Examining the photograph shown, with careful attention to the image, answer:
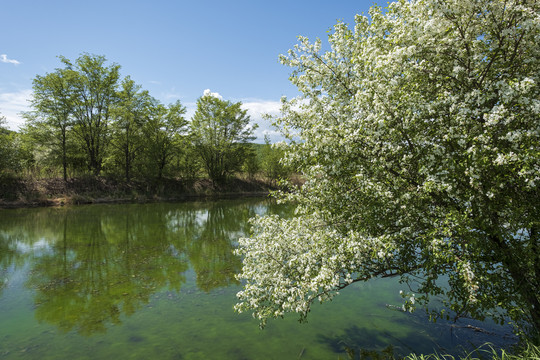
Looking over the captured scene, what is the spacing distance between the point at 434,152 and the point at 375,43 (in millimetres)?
3127

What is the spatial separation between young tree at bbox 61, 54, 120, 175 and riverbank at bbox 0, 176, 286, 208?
3.90m

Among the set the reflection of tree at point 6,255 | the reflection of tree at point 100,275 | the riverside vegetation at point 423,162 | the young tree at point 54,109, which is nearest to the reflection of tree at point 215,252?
the reflection of tree at point 100,275

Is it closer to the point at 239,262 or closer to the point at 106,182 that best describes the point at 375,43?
the point at 239,262

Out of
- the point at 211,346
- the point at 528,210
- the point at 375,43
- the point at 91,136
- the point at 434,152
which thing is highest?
the point at 91,136

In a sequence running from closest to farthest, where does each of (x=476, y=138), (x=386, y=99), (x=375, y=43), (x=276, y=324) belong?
(x=476, y=138)
(x=386, y=99)
(x=375, y=43)
(x=276, y=324)

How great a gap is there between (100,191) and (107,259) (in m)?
30.2

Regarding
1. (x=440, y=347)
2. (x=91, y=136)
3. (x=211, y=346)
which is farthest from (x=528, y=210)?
(x=91, y=136)

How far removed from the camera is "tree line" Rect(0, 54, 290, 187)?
125ft

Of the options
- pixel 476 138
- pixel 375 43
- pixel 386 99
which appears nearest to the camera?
pixel 476 138

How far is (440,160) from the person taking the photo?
5555mm

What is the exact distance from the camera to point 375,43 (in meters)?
6.96

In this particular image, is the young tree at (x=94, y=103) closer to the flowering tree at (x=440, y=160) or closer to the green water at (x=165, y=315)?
the green water at (x=165, y=315)

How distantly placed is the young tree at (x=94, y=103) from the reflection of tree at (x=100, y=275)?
2567cm

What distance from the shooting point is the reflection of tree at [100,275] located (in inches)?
377
